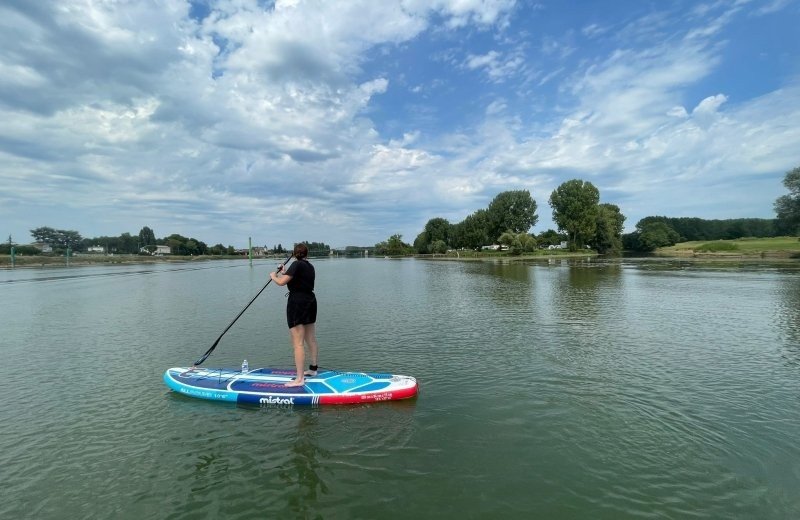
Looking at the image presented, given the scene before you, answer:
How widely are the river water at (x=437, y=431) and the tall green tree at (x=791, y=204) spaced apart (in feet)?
310

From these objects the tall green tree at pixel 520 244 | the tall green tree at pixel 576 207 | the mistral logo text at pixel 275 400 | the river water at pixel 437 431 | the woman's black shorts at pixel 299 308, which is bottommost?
the river water at pixel 437 431

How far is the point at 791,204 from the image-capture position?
87.2 m

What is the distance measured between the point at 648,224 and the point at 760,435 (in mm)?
209092

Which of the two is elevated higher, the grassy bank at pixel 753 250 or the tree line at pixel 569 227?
the tree line at pixel 569 227

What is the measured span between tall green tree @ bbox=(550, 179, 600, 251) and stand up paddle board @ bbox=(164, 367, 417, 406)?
13704 cm

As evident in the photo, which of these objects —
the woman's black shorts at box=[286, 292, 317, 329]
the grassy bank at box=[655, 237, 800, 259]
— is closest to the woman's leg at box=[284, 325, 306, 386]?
the woman's black shorts at box=[286, 292, 317, 329]

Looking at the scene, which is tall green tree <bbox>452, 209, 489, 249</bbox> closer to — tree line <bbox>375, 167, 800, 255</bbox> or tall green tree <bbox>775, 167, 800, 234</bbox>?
tree line <bbox>375, 167, 800, 255</bbox>

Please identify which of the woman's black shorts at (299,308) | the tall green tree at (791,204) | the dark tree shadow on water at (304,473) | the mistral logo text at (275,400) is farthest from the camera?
the tall green tree at (791,204)

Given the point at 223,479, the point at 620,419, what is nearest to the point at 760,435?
the point at 620,419

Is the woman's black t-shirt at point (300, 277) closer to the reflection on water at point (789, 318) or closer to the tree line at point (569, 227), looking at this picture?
the reflection on water at point (789, 318)

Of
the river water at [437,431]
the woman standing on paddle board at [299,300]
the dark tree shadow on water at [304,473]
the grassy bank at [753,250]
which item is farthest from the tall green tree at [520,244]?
the dark tree shadow on water at [304,473]

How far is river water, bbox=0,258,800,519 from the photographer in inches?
266

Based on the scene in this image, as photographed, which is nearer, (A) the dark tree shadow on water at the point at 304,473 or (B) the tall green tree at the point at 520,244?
(A) the dark tree shadow on water at the point at 304,473

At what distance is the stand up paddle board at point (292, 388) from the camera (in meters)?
10.7
